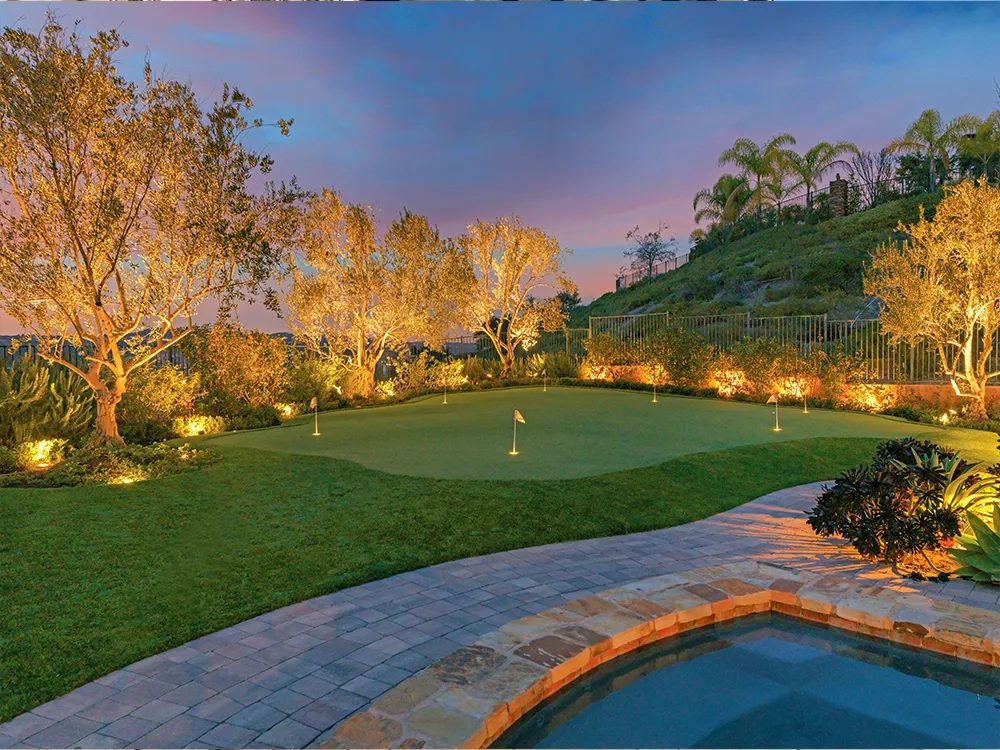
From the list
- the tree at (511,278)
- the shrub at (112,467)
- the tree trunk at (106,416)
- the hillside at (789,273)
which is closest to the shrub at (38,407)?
the tree trunk at (106,416)

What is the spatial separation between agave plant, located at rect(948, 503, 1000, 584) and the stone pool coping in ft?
2.46

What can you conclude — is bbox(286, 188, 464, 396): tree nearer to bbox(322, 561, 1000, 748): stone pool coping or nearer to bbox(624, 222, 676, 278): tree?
bbox(322, 561, 1000, 748): stone pool coping

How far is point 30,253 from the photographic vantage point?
776cm

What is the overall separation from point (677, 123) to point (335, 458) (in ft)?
44.8

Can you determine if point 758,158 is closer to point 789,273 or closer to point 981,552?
point 789,273

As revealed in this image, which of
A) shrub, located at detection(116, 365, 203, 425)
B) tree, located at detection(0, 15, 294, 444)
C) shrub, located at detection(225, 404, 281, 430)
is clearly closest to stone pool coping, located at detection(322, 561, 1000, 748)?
tree, located at detection(0, 15, 294, 444)

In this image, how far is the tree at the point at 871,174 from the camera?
41.8m

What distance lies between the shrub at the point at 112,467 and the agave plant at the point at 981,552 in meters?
8.39

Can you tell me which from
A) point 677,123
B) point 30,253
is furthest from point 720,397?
point 30,253

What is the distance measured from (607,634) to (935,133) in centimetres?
4622

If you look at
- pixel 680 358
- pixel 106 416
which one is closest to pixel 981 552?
pixel 106 416

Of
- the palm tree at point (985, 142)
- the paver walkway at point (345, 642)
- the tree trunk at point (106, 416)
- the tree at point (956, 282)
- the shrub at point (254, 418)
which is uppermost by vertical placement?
the palm tree at point (985, 142)

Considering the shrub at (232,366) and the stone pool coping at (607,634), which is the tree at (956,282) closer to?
the stone pool coping at (607,634)

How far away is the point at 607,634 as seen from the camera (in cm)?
360
